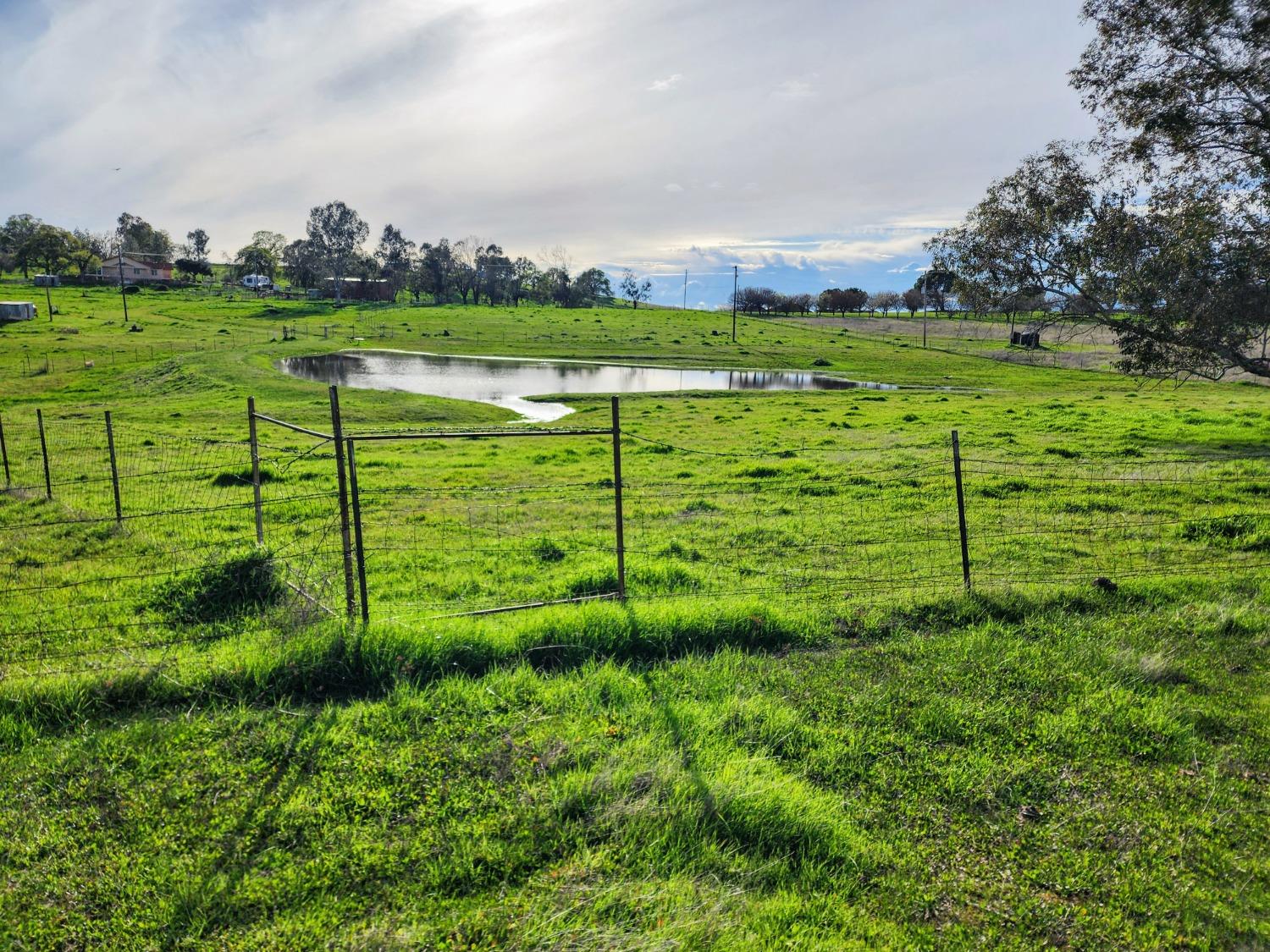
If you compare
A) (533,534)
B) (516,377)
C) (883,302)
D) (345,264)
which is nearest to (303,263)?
(345,264)

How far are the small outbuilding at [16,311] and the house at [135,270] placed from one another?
61616 mm

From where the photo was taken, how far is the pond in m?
48.9

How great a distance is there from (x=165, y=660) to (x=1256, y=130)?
27.9 m

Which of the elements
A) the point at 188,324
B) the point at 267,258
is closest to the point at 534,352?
the point at 188,324

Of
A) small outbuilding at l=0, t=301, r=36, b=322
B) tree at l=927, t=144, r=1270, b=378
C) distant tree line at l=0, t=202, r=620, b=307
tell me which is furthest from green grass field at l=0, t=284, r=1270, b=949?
distant tree line at l=0, t=202, r=620, b=307

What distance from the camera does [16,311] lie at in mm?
78812

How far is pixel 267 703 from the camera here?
21.6 ft

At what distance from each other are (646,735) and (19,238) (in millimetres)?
200177

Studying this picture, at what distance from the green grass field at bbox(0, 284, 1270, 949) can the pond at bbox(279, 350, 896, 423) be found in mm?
28868

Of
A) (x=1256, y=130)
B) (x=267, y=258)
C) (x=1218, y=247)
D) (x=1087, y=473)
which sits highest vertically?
(x=267, y=258)

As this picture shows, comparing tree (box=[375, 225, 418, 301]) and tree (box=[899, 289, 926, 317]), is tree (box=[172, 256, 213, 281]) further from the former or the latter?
tree (box=[899, 289, 926, 317])

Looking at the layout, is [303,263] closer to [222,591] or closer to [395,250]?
[395,250]

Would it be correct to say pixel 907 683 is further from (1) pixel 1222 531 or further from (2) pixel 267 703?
(1) pixel 1222 531

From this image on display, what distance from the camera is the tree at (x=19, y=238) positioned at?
12979 cm
